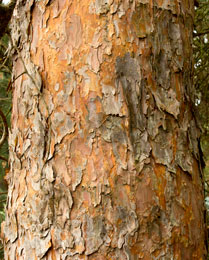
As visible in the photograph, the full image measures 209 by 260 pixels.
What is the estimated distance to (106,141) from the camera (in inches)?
40.1

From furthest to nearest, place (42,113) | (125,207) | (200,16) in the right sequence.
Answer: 1. (200,16)
2. (42,113)
3. (125,207)

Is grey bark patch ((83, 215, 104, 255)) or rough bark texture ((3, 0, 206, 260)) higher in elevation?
rough bark texture ((3, 0, 206, 260))

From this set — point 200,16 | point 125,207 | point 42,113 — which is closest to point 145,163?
point 125,207

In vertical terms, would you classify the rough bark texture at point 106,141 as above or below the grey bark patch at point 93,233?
above

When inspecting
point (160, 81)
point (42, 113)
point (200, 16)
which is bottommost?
point (42, 113)

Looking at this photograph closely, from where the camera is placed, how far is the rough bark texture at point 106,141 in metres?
1.00

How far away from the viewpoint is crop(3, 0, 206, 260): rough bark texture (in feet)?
3.28

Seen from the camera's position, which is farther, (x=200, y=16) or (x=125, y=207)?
(x=200, y=16)

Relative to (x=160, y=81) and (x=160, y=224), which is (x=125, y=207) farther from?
(x=160, y=81)

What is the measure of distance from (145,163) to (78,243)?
300mm

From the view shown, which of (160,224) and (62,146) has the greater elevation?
(62,146)

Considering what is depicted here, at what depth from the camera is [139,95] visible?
1.05 m

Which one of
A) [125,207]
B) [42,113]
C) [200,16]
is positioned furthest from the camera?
[200,16]

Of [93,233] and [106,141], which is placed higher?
[106,141]
